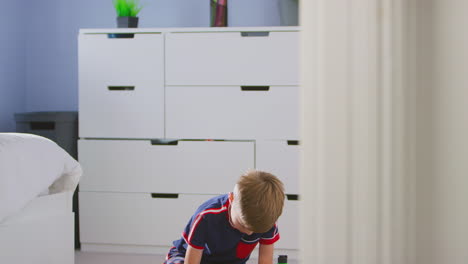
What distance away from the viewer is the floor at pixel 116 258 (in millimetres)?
2576

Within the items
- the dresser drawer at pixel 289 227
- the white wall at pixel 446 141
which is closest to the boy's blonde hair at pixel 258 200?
the white wall at pixel 446 141

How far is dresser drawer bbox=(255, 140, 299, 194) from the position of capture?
2.67 meters

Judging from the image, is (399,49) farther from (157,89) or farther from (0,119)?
(0,119)

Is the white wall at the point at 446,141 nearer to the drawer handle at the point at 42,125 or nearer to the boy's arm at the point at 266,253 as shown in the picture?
the boy's arm at the point at 266,253

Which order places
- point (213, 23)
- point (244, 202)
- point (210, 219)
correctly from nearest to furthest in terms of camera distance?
point (244, 202)
point (210, 219)
point (213, 23)

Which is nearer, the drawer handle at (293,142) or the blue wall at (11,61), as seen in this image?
the drawer handle at (293,142)

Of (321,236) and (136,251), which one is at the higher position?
(321,236)

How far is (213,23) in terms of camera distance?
2.92 metres

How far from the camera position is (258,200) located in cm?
138

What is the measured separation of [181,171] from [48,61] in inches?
44.6

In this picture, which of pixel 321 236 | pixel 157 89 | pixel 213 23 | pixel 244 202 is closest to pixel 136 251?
pixel 157 89

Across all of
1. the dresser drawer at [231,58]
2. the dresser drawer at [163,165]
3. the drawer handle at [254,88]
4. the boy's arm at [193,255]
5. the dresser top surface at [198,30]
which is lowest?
the boy's arm at [193,255]

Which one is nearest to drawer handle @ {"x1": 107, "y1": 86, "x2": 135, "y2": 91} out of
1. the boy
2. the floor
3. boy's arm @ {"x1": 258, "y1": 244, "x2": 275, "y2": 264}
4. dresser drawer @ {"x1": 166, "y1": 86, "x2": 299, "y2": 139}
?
dresser drawer @ {"x1": 166, "y1": 86, "x2": 299, "y2": 139}

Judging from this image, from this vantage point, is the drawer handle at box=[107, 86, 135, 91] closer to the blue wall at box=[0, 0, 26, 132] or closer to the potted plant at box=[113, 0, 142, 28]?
the potted plant at box=[113, 0, 142, 28]
